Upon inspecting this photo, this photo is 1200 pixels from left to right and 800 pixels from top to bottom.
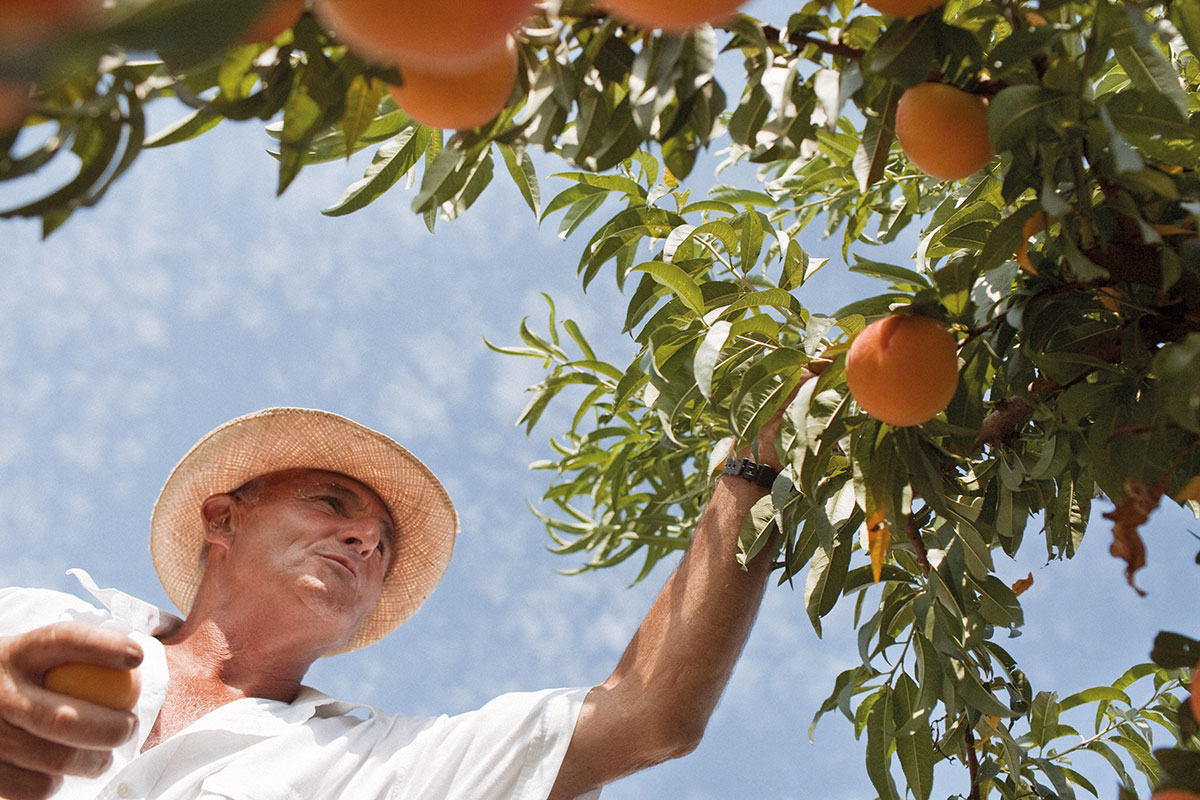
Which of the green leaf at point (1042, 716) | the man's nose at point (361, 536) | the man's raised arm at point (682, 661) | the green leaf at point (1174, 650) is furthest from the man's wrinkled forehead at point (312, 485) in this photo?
the green leaf at point (1174, 650)

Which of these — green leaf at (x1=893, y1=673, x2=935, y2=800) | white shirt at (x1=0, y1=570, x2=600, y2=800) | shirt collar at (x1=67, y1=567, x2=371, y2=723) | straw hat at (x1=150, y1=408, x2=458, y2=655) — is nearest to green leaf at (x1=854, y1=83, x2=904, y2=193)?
green leaf at (x1=893, y1=673, x2=935, y2=800)

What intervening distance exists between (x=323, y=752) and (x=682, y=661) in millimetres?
794

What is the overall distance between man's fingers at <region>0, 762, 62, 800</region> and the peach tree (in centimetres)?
81

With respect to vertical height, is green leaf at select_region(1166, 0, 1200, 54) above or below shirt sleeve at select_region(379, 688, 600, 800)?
above

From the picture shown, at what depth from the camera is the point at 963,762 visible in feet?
5.97

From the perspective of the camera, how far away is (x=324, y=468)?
9.94 feet

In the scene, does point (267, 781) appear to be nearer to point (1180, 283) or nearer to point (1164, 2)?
point (1180, 283)

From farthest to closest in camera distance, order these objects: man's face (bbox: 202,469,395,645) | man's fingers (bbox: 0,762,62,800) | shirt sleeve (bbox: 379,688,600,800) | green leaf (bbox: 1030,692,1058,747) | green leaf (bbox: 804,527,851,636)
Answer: man's face (bbox: 202,469,395,645) < shirt sleeve (bbox: 379,688,600,800) < green leaf (bbox: 1030,692,1058,747) < green leaf (bbox: 804,527,851,636) < man's fingers (bbox: 0,762,62,800)

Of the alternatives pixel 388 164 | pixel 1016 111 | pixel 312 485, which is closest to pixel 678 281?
pixel 388 164

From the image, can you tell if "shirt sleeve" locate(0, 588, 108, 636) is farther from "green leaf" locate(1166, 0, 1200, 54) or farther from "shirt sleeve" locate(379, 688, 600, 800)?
"green leaf" locate(1166, 0, 1200, 54)

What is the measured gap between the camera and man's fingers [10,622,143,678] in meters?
1.31

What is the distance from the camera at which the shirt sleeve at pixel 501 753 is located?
78.9 inches

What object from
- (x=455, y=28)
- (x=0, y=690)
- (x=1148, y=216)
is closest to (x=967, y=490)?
(x=1148, y=216)

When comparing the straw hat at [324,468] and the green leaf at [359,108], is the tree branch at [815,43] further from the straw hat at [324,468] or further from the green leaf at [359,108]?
the straw hat at [324,468]
